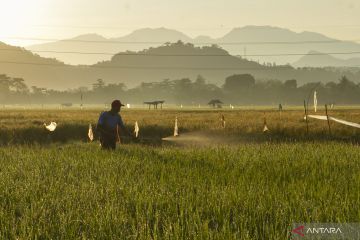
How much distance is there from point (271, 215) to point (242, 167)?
147 inches

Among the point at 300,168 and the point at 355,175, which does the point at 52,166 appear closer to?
Answer: the point at 300,168

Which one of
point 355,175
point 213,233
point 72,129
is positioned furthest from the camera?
point 72,129

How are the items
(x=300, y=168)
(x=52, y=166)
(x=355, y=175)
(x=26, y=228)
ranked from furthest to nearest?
1. (x=52, y=166)
2. (x=300, y=168)
3. (x=355, y=175)
4. (x=26, y=228)

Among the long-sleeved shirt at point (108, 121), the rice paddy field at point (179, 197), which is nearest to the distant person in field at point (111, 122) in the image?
the long-sleeved shirt at point (108, 121)

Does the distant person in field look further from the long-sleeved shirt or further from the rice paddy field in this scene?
the rice paddy field

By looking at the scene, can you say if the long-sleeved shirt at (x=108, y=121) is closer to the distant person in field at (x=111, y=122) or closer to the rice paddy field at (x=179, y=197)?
the distant person in field at (x=111, y=122)

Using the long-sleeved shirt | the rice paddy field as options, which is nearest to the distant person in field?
the long-sleeved shirt

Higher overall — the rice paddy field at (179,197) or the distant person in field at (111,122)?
the distant person in field at (111,122)

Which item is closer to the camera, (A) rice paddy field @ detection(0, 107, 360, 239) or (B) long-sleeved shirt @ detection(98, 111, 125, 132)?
(A) rice paddy field @ detection(0, 107, 360, 239)

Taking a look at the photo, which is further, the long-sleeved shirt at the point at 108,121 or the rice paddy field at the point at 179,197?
the long-sleeved shirt at the point at 108,121

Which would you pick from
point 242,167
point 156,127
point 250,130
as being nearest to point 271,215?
point 242,167

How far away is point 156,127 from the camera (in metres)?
27.9

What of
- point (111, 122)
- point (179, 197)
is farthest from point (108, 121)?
point (179, 197)

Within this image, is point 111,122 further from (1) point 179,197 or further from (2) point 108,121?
(1) point 179,197
